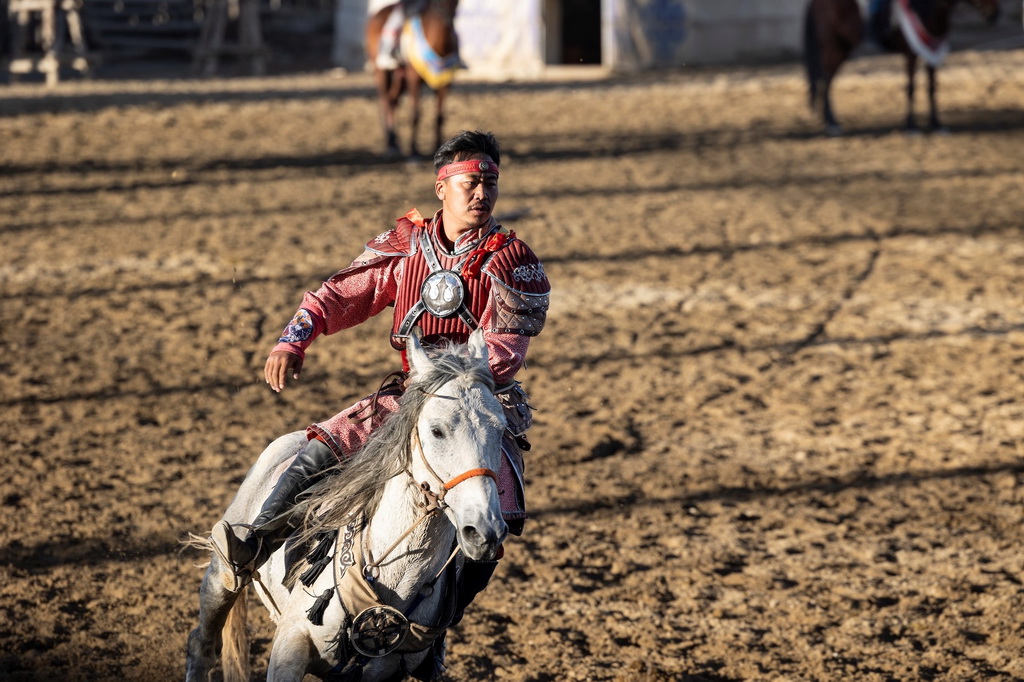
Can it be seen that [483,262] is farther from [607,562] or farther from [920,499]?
[920,499]

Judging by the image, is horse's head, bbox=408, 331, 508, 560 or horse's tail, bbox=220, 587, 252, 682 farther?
horse's tail, bbox=220, 587, 252, 682

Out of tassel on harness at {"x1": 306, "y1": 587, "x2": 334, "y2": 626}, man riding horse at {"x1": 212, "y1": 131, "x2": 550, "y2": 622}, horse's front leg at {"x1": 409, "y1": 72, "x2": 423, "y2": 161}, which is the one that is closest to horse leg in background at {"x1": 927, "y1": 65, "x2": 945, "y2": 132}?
horse's front leg at {"x1": 409, "y1": 72, "x2": 423, "y2": 161}

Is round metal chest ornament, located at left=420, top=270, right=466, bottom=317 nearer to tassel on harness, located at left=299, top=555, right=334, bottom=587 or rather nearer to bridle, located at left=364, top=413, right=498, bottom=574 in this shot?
bridle, located at left=364, top=413, right=498, bottom=574

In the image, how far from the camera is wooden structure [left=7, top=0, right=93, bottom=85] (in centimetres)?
1838

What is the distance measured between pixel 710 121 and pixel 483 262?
1296cm

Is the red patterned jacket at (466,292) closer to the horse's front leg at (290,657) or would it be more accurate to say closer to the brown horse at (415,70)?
the horse's front leg at (290,657)

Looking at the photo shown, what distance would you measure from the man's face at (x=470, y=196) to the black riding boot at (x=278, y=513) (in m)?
0.79

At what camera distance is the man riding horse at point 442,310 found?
326 cm

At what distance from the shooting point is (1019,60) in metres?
18.8

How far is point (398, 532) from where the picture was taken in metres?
3.02

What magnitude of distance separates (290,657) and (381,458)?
2.03ft

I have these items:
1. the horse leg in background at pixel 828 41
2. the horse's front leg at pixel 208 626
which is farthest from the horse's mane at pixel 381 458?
the horse leg in background at pixel 828 41

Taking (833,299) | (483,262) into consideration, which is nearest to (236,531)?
(483,262)

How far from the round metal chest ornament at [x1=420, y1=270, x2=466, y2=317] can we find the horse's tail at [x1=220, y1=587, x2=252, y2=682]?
1193mm
